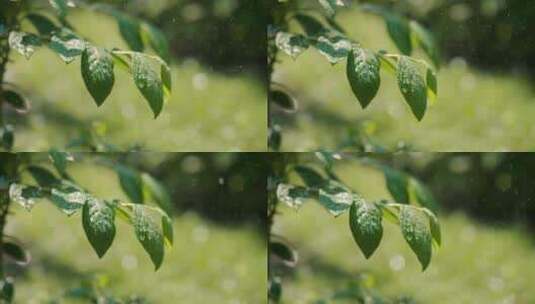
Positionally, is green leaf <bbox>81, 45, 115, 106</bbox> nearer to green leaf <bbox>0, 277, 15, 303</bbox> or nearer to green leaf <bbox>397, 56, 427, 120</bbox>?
green leaf <bbox>0, 277, 15, 303</bbox>

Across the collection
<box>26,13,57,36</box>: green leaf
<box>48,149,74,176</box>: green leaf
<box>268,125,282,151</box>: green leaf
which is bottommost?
<box>48,149,74,176</box>: green leaf

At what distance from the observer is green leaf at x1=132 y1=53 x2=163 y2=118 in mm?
2332

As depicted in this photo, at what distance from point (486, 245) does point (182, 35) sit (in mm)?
886

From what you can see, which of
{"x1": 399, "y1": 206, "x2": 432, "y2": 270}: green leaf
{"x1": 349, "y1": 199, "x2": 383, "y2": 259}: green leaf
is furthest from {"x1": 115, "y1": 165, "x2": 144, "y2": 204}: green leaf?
{"x1": 399, "y1": 206, "x2": 432, "y2": 270}: green leaf

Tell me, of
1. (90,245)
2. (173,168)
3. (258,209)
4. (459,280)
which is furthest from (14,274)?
(459,280)

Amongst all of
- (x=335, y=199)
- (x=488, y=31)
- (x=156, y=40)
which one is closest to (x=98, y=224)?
(x=156, y=40)

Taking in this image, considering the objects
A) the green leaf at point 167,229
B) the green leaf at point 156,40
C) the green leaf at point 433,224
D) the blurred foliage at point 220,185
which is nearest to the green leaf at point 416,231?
the green leaf at point 433,224

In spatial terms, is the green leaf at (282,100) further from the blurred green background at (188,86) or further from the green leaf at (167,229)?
the green leaf at (167,229)

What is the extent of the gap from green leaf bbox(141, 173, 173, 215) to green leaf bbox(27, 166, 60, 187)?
215mm

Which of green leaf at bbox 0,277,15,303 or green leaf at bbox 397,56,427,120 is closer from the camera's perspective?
green leaf at bbox 397,56,427,120

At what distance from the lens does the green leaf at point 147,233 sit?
92.3 inches

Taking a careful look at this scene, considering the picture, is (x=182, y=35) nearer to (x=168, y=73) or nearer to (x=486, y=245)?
(x=168, y=73)

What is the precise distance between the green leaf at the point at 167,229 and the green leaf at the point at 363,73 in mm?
540

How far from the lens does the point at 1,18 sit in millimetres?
2400
